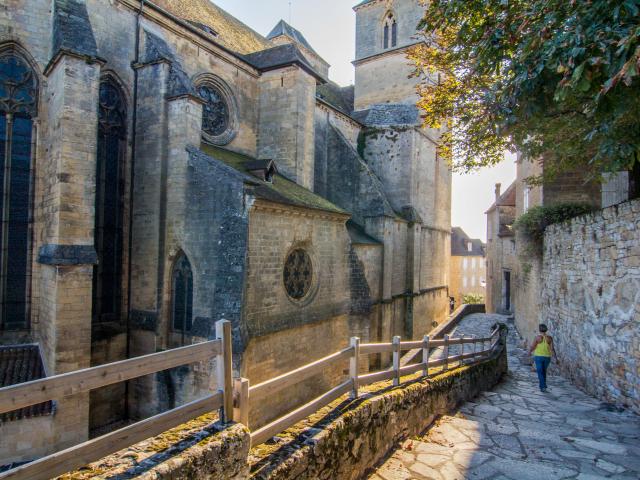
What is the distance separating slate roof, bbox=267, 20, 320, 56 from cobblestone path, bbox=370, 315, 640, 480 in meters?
24.5

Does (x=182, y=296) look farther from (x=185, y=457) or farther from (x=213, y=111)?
(x=185, y=457)

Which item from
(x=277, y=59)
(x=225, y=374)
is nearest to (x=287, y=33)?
(x=277, y=59)

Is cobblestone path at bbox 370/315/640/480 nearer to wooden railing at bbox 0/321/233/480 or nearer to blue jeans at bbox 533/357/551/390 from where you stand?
blue jeans at bbox 533/357/551/390

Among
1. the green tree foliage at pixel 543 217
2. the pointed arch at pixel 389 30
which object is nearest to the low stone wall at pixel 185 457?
the green tree foliage at pixel 543 217

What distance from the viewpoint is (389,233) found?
17.7m

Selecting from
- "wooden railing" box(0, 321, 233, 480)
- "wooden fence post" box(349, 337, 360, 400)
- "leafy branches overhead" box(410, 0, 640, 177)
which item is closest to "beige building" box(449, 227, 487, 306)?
"leafy branches overhead" box(410, 0, 640, 177)

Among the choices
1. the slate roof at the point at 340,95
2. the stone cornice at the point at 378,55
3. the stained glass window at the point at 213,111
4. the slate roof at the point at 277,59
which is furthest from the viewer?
the stone cornice at the point at 378,55

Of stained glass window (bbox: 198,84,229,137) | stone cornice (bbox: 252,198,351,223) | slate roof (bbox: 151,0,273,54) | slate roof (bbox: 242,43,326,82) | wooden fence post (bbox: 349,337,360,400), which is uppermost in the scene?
slate roof (bbox: 151,0,273,54)

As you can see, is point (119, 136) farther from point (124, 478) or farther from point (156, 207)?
point (124, 478)

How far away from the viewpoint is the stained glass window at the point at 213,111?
1315 cm

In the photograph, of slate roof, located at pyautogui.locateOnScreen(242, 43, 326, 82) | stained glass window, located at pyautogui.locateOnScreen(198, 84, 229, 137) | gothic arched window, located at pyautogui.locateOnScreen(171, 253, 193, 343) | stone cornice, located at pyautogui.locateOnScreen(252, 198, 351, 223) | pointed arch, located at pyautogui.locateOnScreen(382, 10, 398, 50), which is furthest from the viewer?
pointed arch, located at pyautogui.locateOnScreen(382, 10, 398, 50)

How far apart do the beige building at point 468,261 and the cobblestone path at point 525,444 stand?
4180 cm

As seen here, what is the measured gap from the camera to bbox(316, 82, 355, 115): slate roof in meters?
22.3

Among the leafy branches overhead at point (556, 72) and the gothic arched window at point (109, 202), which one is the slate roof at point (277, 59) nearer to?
the gothic arched window at point (109, 202)
